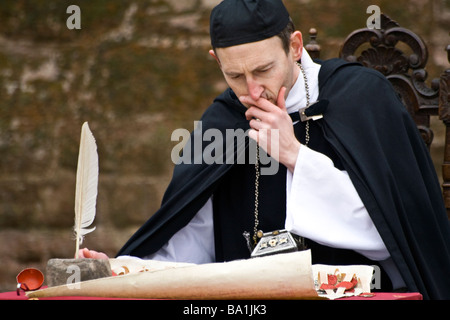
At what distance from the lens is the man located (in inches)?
122

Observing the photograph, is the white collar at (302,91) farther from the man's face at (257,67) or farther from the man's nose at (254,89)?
the man's nose at (254,89)

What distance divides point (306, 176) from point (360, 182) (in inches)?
8.3

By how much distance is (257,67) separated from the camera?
3.18m

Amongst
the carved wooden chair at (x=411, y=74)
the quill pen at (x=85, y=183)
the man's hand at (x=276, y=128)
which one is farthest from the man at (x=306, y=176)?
the carved wooden chair at (x=411, y=74)

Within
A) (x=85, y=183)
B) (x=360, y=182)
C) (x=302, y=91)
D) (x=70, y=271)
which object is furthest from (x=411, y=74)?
(x=70, y=271)

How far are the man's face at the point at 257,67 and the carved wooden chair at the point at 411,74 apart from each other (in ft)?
2.60

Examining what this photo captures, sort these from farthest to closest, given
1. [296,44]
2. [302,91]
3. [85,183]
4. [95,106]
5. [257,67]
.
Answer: [95,106] → [302,91] → [296,44] → [257,67] → [85,183]

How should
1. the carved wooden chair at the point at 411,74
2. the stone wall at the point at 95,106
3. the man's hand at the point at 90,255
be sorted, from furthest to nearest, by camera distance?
the stone wall at the point at 95,106, the carved wooden chair at the point at 411,74, the man's hand at the point at 90,255

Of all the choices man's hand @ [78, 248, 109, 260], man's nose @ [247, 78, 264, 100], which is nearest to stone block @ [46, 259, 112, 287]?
man's hand @ [78, 248, 109, 260]

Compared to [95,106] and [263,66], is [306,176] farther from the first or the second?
[95,106]

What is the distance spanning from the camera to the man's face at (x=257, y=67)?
3189 mm

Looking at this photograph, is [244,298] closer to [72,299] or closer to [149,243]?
[72,299]

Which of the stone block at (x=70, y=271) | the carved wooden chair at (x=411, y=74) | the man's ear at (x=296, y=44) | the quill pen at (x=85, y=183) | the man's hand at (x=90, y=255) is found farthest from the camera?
the carved wooden chair at (x=411, y=74)
